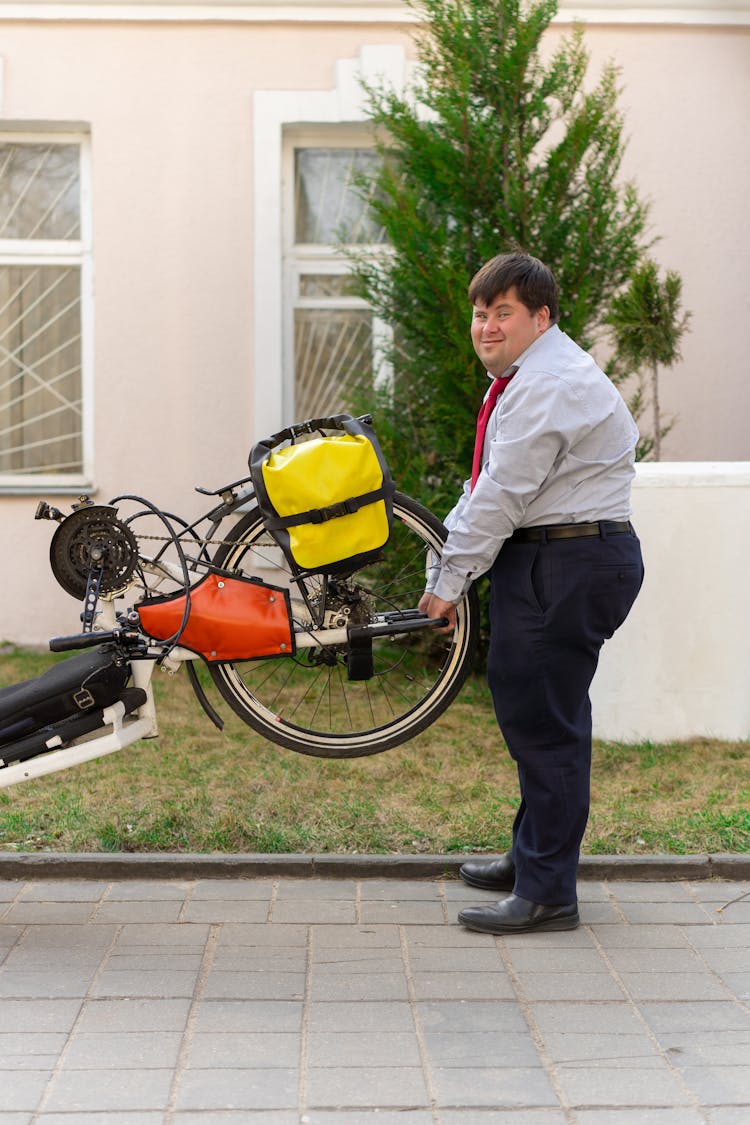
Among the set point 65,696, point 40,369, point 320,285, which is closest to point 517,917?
point 65,696

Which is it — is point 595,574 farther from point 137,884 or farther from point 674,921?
point 137,884

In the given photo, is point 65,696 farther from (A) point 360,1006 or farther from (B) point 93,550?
(A) point 360,1006

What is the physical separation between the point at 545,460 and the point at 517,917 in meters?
1.31

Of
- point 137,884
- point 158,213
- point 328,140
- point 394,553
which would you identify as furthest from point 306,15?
point 137,884

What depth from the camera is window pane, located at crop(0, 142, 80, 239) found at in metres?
8.17

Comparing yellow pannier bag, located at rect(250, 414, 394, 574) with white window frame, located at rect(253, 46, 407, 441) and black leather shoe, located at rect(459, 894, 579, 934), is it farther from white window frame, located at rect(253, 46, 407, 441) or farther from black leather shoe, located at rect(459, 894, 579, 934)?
white window frame, located at rect(253, 46, 407, 441)

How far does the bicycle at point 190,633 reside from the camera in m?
3.77

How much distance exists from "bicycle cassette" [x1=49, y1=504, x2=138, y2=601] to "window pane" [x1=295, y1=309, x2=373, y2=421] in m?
4.56

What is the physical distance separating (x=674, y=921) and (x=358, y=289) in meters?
4.44

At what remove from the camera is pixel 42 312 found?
27.3 feet

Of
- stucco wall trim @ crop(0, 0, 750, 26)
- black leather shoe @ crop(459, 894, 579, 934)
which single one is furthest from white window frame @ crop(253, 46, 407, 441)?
black leather shoe @ crop(459, 894, 579, 934)

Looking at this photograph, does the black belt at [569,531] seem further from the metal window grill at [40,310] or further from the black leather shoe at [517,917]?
the metal window grill at [40,310]

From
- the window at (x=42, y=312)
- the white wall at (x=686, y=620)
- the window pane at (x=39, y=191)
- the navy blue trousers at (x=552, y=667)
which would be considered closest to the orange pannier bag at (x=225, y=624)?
the navy blue trousers at (x=552, y=667)

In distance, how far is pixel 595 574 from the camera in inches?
148
